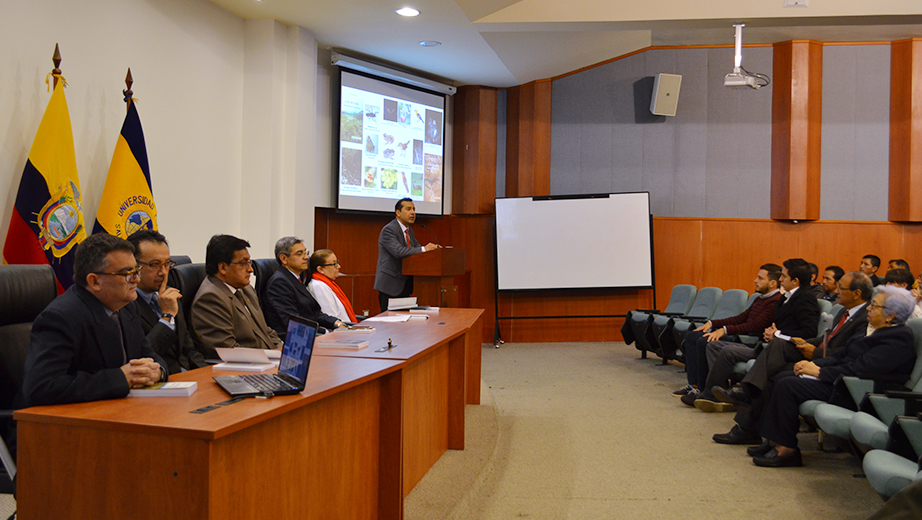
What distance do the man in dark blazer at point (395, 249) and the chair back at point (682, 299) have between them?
9.74ft

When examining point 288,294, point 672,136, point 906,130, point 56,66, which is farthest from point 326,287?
point 906,130

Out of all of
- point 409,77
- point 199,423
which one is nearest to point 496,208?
point 409,77

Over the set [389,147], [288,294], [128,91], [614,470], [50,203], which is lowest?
[614,470]

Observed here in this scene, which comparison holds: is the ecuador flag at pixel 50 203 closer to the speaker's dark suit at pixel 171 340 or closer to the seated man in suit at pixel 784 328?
the speaker's dark suit at pixel 171 340

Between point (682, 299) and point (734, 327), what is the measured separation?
6.16 feet

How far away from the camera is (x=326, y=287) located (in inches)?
180

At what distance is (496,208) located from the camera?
8.47m

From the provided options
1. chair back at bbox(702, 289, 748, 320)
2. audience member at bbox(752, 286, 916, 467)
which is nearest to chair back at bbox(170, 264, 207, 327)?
audience member at bbox(752, 286, 916, 467)

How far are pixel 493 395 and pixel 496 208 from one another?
140 inches

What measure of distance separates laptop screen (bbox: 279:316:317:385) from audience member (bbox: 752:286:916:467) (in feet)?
9.32

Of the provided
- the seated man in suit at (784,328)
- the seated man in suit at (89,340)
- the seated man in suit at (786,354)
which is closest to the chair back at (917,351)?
the seated man in suit at (786,354)

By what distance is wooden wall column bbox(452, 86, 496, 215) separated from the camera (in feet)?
29.1

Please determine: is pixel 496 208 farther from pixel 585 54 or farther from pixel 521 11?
pixel 521 11

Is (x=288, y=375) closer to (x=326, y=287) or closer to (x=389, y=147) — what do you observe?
(x=326, y=287)
